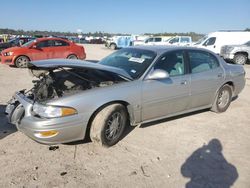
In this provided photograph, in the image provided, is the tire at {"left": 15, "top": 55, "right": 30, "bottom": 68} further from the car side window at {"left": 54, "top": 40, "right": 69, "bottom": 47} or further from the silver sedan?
the silver sedan

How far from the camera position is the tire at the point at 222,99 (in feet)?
18.2

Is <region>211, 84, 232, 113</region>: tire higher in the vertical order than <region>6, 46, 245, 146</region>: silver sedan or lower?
lower

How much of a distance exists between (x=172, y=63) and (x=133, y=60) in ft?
2.38

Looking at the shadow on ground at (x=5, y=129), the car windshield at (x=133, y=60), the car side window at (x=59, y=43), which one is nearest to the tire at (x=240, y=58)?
the car side window at (x=59, y=43)

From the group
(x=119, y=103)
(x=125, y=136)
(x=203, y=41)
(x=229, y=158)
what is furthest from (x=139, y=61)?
(x=203, y=41)

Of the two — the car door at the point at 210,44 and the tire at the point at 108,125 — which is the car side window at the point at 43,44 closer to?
the tire at the point at 108,125

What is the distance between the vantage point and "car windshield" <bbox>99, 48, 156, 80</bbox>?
166 inches

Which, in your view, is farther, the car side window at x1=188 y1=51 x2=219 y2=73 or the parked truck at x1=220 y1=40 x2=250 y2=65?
the parked truck at x1=220 y1=40 x2=250 y2=65

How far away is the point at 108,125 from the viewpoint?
3750 mm

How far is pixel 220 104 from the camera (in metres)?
5.68

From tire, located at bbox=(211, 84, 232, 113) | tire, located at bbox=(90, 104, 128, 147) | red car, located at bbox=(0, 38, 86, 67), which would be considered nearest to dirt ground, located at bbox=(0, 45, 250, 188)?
tire, located at bbox=(90, 104, 128, 147)

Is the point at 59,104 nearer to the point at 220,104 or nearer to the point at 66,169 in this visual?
the point at 66,169

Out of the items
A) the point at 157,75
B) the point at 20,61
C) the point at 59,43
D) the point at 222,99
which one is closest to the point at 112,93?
the point at 157,75

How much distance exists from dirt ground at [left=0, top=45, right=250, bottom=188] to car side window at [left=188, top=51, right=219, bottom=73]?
1149 mm
